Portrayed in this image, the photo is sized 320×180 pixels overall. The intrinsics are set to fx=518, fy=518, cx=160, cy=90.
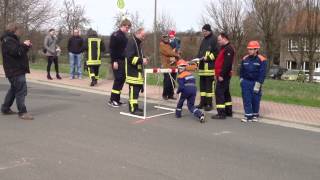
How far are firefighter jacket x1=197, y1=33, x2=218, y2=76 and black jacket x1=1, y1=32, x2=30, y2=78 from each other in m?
3.92

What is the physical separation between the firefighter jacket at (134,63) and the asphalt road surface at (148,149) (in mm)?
856

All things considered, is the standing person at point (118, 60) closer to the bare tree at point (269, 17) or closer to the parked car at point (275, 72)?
the bare tree at point (269, 17)

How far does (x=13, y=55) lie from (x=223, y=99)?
14.2ft

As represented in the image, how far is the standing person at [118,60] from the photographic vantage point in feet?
Result: 40.4

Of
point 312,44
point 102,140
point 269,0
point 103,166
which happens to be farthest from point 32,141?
point 269,0

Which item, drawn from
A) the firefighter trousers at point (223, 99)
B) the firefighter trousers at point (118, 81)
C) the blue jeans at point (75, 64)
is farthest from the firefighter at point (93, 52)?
the firefighter trousers at point (223, 99)

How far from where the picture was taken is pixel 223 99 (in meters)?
10.9

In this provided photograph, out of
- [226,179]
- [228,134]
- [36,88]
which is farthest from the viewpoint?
[36,88]

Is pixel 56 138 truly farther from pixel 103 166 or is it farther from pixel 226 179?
pixel 226 179

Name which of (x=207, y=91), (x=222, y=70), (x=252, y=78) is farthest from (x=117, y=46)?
(x=252, y=78)

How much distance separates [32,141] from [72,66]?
34.0 ft

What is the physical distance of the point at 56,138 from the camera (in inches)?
334

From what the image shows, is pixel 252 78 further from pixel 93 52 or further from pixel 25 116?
pixel 93 52

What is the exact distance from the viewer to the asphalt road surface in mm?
6594
